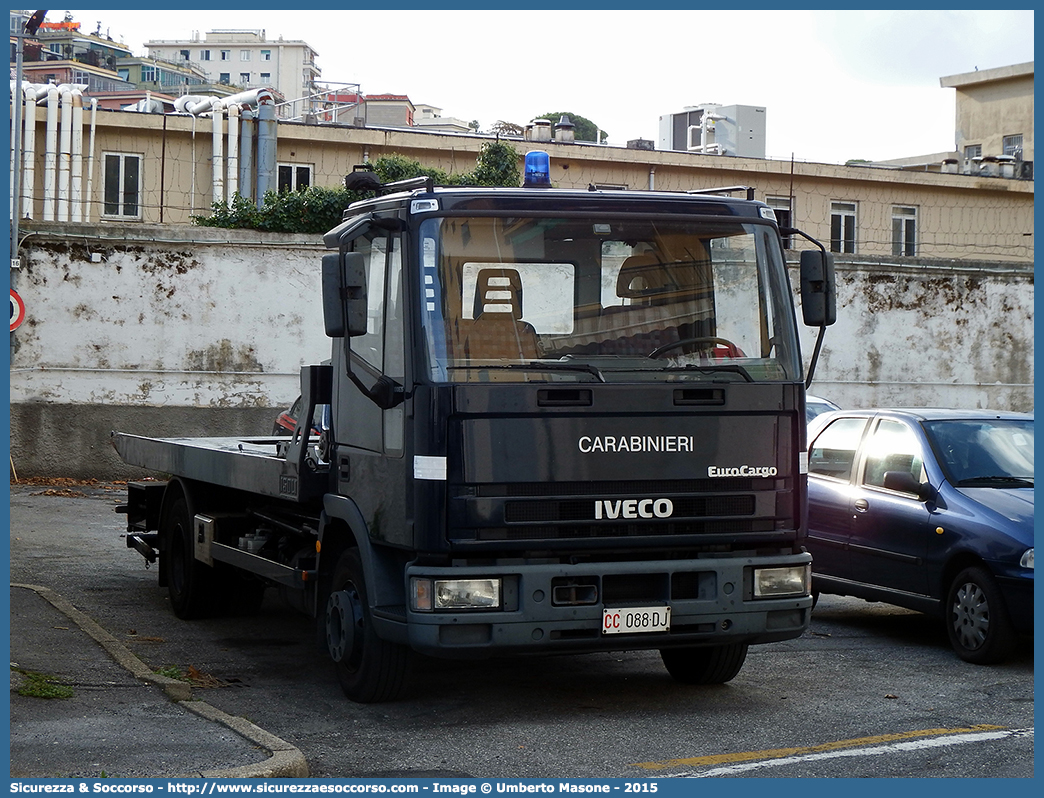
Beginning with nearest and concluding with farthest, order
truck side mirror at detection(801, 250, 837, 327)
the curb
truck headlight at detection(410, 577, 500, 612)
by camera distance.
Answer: the curb → truck headlight at detection(410, 577, 500, 612) → truck side mirror at detection(801, 250, 837, 327)

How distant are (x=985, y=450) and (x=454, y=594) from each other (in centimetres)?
444

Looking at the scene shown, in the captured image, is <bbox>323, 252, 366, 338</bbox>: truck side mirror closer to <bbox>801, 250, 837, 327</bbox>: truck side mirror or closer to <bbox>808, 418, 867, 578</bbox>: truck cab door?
<bbox>801, 250, 837, 327</bbox>: truck side mirror

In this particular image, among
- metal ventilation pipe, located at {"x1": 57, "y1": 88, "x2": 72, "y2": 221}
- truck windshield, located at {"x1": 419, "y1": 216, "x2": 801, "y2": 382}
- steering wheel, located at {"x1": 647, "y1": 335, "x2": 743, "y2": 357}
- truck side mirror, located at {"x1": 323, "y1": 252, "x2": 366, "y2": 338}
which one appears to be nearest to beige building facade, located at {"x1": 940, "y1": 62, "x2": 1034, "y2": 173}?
metal ventilation pipe, located at {"x1": 57, "y1": 88, "x2": 72, "y2": 221}

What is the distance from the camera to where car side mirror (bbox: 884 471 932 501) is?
9008mm

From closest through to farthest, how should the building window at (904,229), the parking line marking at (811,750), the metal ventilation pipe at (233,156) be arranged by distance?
the parking line marking at (811,750) → the metal ventilation pipe at (233,156) → the building window at (904,229)

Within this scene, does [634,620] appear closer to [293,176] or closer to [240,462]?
[240,462]

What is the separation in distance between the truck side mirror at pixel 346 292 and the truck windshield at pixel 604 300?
1.13ft

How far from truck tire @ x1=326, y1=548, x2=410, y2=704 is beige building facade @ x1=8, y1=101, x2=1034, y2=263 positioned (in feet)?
60.7

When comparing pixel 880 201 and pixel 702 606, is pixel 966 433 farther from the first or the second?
pixel 880 201

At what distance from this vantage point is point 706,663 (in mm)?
7691

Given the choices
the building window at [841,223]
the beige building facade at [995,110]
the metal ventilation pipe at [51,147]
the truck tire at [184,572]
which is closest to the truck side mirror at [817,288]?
the truck tire at [184,572]

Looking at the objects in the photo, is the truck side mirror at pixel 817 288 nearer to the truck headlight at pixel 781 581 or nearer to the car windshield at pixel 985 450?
the truck headlight at pixel 781 581

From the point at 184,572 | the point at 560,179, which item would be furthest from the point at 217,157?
the point at 184,572

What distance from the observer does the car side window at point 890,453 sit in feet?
30.6
